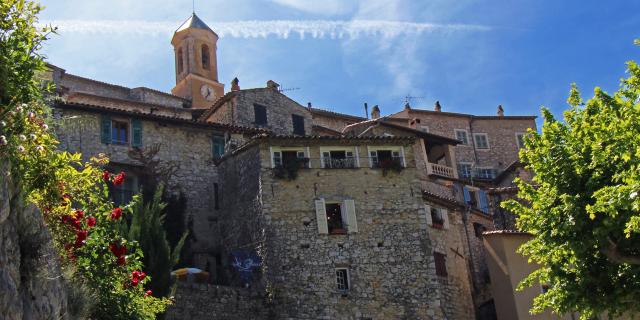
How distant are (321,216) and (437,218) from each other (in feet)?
23.9

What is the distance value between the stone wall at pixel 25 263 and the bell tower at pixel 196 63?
147 ft

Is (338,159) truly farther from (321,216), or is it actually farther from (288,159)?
(321,216)

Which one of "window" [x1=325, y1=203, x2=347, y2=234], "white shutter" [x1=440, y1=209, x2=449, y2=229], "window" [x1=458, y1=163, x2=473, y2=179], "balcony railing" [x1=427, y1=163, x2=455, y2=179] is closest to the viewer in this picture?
"window" [x1=325, y1=203, x2=347, y2=234]

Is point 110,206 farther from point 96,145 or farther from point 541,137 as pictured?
point 96,145

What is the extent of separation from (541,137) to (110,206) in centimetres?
1240

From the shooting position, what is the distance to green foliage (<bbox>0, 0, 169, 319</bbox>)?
37.4ft

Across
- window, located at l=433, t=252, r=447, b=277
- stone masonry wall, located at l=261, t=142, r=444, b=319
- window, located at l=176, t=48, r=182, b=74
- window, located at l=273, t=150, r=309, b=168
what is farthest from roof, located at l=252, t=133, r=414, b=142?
window, located at l=176, t=48, r=182, b=74

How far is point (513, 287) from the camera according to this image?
105 feet

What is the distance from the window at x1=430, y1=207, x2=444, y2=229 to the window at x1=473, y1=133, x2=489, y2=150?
2102 centimetres

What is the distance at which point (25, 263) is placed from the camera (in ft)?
37.0

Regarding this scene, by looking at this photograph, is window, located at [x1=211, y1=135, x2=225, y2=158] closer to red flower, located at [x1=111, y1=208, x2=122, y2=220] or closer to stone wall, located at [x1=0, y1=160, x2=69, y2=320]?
red flower, located at [x1=111, y1=208, x2=122, y2=220]

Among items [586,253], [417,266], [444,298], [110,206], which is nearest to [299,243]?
[417,266]

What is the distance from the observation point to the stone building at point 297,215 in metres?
28.1

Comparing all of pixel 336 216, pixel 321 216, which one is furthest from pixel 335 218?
pixel 321 216
